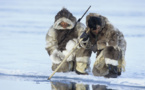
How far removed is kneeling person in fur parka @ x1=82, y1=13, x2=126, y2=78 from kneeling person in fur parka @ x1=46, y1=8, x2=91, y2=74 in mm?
241

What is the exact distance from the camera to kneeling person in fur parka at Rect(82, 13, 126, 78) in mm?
7547

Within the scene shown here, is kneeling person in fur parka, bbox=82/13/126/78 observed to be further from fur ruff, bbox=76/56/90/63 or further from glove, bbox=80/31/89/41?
Result: fur ruff, bbox=76/56/90/63

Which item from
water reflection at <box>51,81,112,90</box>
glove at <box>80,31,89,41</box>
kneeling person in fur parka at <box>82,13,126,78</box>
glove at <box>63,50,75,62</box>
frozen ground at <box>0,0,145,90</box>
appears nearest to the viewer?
water reflection at <box>51,81,112,90</box>

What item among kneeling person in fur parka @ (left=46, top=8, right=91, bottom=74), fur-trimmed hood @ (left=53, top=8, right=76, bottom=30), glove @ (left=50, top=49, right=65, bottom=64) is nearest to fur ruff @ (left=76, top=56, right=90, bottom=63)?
kneeling person in fur parka @ (left=46, top=8, right=91, bottom=74)

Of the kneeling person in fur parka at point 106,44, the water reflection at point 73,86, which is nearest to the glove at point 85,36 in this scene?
the kneeling person in fur parka at point 106,44

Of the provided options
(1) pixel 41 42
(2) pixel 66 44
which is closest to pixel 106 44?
(2) pixel 66 44

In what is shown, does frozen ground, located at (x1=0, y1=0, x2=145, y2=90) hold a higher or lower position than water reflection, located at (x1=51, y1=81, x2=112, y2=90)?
higher

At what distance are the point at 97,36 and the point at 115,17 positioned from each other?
592 centimetres

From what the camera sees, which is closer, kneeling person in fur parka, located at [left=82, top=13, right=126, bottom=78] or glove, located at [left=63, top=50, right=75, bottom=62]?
kneeling person in fur parka, located at [left=82, top=13, right=126, bottom=78]

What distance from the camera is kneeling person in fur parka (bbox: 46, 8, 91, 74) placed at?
7918 millimetres

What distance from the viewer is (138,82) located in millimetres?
7285

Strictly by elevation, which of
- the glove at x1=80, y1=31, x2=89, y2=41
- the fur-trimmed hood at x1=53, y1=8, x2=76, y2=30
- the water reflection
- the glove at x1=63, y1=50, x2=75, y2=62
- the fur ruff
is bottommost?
the water reflection

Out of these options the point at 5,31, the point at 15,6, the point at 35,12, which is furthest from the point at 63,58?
the point at 15,6

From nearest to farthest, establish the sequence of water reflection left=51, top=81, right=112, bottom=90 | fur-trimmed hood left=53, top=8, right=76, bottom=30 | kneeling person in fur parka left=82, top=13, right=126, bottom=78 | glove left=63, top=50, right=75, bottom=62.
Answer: water reflection left=51, top=81, right=112, bottom=90, kneeling person in fur parka left=82, top=13, right=126, bottom=78, fur-trimmed hood left=53, top=8, right=76, bottom=30, glove left=63, top=50, right=75, bottom=62
